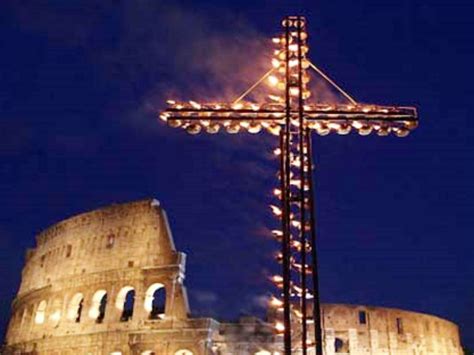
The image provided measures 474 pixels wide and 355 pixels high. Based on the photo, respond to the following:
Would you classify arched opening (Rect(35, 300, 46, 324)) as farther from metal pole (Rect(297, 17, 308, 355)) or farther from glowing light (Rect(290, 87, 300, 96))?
metal pole (Rect(297, 17, 308, 355))

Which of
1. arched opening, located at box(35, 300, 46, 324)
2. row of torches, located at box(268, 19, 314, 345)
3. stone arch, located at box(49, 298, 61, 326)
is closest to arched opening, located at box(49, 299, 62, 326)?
stone arch, located at box(49, 298, 61, 326)

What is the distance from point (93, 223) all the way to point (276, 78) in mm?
19471

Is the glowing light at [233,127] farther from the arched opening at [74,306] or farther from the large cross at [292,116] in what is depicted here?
the arched opening at [74,306]

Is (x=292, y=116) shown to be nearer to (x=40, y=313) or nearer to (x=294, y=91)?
(x=294, y=91)

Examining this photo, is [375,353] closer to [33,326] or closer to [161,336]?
[161,336]

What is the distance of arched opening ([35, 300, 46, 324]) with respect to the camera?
28.0 metres

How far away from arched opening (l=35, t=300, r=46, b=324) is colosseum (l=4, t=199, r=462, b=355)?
10mm

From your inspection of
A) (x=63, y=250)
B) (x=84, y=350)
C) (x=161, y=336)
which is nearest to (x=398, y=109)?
(x=161, y=336)

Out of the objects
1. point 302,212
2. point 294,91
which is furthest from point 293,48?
point 302,212

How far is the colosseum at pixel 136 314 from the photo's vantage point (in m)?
22.1

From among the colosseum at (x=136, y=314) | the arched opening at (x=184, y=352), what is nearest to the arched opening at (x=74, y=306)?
the colosseum at (x=136, y=314)

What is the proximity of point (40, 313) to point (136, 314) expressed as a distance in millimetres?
7781

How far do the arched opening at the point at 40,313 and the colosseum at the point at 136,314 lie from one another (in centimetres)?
1

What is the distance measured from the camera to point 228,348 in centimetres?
2170
